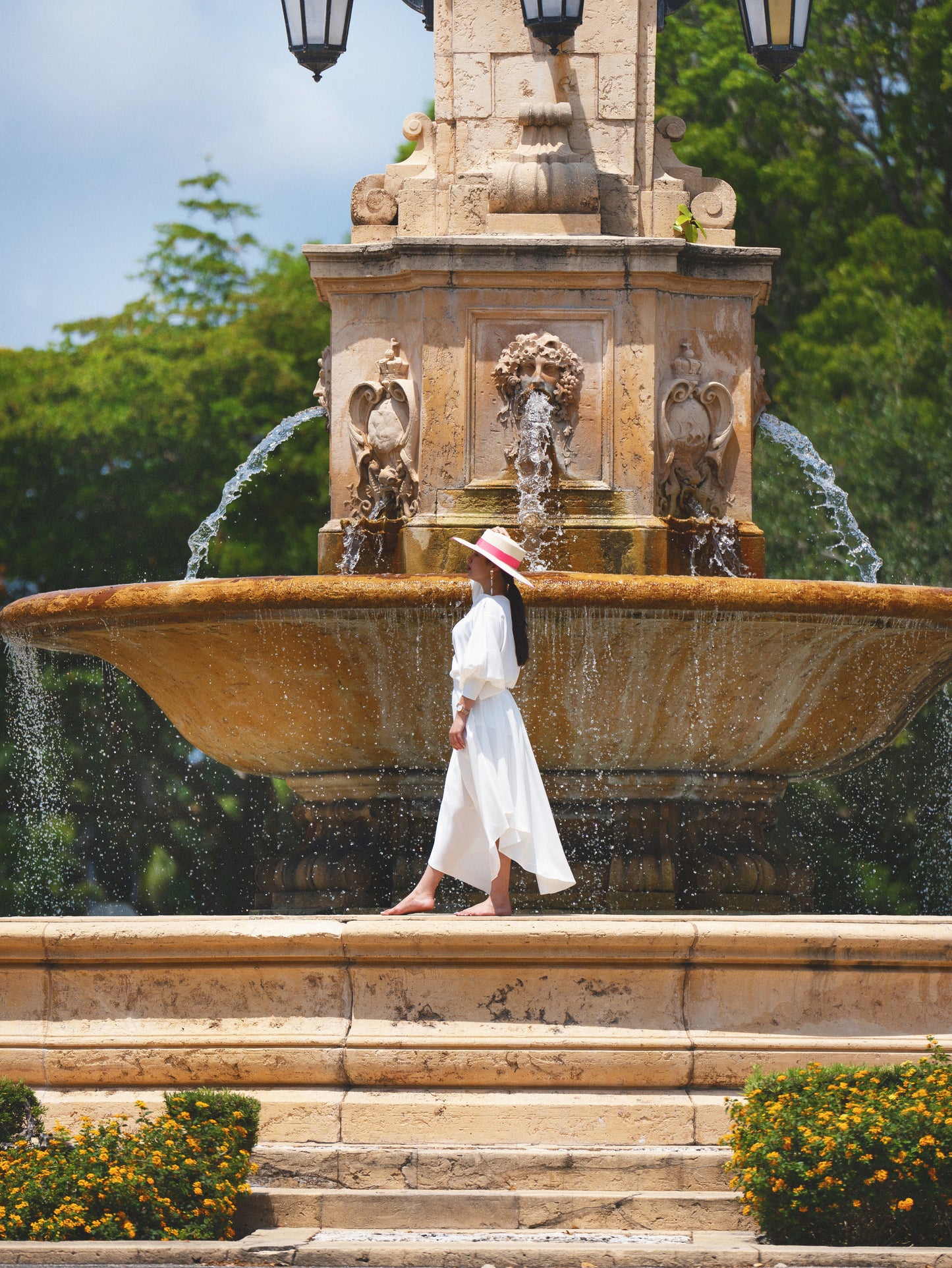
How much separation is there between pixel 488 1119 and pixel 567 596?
2933mm

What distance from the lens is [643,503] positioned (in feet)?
36.4

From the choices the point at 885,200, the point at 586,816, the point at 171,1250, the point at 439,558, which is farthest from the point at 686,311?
the point at 885,200

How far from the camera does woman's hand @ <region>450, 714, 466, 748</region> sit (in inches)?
336

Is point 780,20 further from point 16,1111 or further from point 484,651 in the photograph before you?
point 16,1111

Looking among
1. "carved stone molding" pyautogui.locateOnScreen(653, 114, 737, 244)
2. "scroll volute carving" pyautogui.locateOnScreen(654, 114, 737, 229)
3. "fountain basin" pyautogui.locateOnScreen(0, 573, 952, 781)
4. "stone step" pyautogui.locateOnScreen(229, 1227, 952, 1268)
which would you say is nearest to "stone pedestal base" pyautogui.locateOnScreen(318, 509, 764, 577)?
"fountain basin" pyautogui.locateOnScreen(0, 573, 952, 781)

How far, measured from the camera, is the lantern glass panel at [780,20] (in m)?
11.1

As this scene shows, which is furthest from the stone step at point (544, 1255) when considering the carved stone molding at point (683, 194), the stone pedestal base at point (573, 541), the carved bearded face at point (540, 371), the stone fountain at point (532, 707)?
the carved stone molding at point (683, 194)

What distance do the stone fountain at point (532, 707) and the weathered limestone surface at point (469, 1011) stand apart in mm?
A: 14

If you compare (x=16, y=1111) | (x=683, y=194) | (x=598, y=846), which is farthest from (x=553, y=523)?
(x=16, y=1111)

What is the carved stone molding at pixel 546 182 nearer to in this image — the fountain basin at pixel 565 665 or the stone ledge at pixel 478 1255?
the fountain basin at pixel 565 665

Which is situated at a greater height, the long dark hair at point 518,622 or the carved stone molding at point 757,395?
the carved stone molding at point 757,395

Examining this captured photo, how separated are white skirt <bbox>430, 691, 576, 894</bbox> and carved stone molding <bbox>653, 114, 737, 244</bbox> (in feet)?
13.3

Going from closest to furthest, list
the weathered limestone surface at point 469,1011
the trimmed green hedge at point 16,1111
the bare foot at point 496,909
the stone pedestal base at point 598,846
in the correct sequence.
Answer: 1. the trimmed green hedge at point 16,1111
2. the weathered limestone surface at point 469,1011
3. the bare foot at point 496,909
4. the stone pedestal base at point 598,846

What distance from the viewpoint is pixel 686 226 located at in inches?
454
